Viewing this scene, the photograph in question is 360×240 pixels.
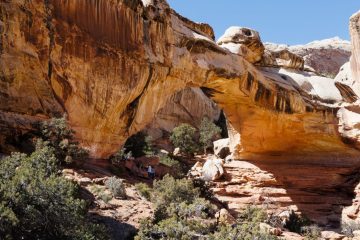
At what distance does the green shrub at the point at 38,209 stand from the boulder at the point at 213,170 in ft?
51.1

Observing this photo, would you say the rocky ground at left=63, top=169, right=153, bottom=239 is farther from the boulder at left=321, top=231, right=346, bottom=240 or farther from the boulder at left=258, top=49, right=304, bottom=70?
the boulder at left=258, top=49, right=304, bottom=70

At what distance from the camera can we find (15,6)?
43.9 ft

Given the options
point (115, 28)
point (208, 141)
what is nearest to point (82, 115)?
point (115, 28)

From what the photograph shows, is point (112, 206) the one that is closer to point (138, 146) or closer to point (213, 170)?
point (213, 170)

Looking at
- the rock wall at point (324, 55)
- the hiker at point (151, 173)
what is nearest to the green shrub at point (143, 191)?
the hiker at point (151, 173)

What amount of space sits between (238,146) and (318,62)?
87.1 feet

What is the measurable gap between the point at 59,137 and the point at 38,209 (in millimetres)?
5020

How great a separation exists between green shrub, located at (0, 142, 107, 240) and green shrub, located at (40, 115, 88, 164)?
3.81 m

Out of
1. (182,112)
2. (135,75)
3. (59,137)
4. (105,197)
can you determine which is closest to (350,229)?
(135,75)

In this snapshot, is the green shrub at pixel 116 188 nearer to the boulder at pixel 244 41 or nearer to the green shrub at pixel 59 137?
the green shrub at pixel 59 137

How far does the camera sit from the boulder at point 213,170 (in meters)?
25.0

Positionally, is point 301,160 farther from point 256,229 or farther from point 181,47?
point 256,229

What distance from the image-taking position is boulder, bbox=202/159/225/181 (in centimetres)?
2498

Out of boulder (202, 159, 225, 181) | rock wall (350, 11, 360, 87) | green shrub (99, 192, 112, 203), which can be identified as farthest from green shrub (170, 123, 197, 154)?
green shrub (99, 192, 112, 203)
